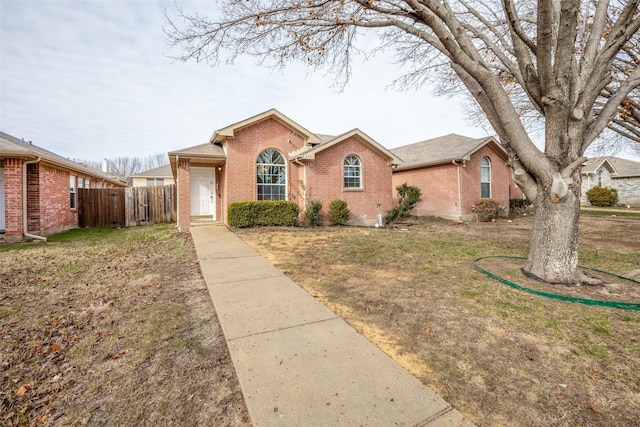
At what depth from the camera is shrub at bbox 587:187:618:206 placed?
25.1 metres

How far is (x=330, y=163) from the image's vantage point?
13344 millimetres

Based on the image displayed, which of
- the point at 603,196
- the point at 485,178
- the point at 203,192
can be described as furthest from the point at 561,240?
the point at 603,196

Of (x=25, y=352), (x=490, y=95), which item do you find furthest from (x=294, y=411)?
(x=490, y=95)

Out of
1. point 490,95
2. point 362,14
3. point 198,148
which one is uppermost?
point 362,14

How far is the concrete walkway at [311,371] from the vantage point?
1.89 meters

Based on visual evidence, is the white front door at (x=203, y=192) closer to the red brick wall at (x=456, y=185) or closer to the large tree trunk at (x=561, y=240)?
the red brick wall at (x=456, y=185)

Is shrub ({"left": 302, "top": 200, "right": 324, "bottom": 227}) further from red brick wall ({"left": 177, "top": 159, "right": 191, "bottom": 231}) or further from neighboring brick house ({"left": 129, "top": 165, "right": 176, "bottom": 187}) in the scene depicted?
neighboring brick house ({"left": 129, "top": 165, "right": 176, "bottom": 187})

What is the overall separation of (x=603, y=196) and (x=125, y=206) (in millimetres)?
37361

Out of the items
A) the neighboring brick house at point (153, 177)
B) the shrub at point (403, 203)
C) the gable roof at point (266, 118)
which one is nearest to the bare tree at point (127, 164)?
the neighboring brick house at point (153, 177)

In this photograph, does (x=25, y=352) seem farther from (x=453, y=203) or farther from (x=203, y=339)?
(x=453, y=203)

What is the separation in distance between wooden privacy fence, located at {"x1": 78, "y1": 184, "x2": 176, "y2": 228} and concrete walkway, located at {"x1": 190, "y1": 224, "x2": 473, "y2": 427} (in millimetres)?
14735

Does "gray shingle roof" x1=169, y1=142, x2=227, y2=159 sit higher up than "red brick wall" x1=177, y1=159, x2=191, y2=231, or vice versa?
"gray shingle roof" x1=169, y1=142, x2=227, y2=159

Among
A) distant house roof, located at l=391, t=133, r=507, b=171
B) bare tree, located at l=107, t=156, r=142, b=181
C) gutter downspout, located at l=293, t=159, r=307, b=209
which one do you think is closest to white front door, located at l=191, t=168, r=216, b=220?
gutter downspout, located at l=293, t=159, r=307, b=209

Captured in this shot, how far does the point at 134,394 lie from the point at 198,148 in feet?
39.4
